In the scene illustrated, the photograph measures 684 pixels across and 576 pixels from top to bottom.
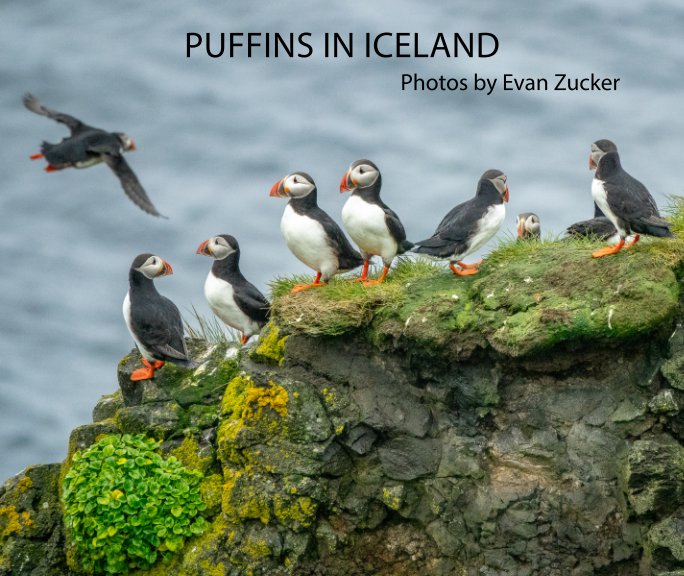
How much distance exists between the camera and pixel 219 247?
37.8 ft

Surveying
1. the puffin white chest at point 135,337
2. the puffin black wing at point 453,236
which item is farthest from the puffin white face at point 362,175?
the puffin white chest at point 135,337

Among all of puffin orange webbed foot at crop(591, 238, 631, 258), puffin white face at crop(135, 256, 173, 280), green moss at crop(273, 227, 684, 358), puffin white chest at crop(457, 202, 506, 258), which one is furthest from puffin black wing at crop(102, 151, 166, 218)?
puffin orange webbed foot at crop(591, 238, 631, 258)

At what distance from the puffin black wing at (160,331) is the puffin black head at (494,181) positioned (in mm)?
2631

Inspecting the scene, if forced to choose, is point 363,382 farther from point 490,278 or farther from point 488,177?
point 488,177

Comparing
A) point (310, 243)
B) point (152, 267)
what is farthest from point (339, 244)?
point (152, 267)

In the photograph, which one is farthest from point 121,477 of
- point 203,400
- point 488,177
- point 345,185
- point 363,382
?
point 488,177

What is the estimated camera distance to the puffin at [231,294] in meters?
11.3

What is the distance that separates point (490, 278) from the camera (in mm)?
10172

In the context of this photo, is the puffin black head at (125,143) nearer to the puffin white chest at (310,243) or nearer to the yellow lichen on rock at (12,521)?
the puffin white chest at (310,243)

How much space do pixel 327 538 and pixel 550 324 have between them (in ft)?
7.25

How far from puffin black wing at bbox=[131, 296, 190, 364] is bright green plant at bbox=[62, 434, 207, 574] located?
38.8 inches

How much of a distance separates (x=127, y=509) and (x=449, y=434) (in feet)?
7.80

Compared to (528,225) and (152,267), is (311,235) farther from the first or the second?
(528,225)

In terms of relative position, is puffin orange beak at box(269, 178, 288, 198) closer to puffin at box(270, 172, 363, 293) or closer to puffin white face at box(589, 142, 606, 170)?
puffin at box(270, 172, 363, 293)
